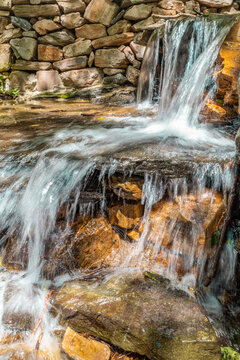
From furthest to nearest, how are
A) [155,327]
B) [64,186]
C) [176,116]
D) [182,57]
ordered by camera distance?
[182,57]
[176,116]
[64,186]
[155,327]

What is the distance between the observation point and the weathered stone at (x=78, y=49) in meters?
6.95

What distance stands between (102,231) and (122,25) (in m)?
6.14

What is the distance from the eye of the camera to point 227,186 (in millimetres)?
2330

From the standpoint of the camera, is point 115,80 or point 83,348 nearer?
point 83,348

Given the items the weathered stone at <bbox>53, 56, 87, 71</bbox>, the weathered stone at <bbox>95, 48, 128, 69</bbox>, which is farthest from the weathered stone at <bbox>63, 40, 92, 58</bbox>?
the weathered stone at <bbox>95, 48, 128, 69</bbox>

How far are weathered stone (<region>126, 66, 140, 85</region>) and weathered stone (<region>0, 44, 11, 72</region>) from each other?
3.68 meters

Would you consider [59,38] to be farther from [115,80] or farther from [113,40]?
[115,80]

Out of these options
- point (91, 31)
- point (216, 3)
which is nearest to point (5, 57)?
point (91, 31)

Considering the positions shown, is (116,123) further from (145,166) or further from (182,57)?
(145,166)

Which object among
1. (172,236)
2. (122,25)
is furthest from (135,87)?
(172,236)

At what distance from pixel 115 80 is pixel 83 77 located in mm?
964

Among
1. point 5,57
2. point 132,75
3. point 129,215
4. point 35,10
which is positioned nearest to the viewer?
point 129,215

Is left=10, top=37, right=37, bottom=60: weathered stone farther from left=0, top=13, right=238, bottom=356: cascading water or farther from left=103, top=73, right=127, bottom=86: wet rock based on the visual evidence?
left=0, top=13, right=238, bottom=356: cascading water

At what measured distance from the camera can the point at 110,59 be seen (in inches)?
270
